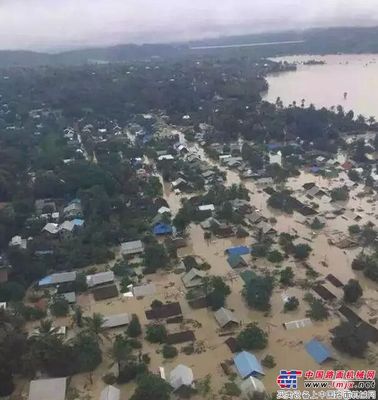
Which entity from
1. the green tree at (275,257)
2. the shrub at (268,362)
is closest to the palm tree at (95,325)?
the shrub at (268,362)

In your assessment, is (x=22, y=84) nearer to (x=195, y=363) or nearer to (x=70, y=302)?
(x=70, y=302)

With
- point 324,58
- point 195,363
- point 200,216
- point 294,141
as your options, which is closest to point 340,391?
point 195,363

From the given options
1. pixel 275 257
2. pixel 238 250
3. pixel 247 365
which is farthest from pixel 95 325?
pixel 275 257

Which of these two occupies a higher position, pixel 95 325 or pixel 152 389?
pixel 95 325

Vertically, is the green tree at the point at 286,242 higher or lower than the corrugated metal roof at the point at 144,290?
higher

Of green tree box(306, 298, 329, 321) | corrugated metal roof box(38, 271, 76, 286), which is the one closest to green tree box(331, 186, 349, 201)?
green tree box(306, 298, 329, 321)

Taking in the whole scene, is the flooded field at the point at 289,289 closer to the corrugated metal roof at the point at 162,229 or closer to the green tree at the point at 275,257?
the green tree at the point at 275,257

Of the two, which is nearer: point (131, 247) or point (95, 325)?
point (95, 325)

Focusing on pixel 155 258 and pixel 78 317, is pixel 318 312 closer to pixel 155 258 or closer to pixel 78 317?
pixel 155 258
